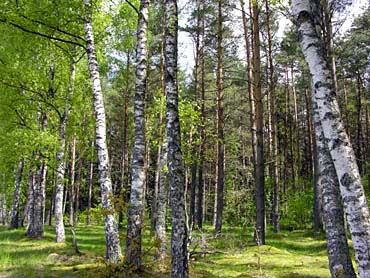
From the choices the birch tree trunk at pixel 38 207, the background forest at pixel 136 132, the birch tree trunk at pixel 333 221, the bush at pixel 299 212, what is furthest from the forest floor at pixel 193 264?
the bush at pixel 299 212

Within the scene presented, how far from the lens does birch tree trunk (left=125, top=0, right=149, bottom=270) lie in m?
8.64

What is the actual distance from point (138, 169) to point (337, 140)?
4864 mm

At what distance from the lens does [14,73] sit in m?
17.0

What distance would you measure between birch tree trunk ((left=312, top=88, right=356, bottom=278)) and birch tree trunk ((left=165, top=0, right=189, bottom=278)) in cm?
236

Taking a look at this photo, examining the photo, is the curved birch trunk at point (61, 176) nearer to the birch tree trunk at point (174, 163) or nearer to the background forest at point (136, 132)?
the background forest at point (136, 132)

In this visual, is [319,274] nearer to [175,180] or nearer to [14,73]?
[175,180]

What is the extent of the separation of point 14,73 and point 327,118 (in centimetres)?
1462

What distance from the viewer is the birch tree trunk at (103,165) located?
Result: 31.6 ft

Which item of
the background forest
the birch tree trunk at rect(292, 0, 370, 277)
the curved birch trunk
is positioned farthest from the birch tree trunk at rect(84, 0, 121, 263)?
the curved birch trunk

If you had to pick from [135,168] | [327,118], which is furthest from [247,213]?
[327,118]

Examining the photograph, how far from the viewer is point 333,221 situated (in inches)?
268

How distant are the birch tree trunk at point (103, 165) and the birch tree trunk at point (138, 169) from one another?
539 millimetres

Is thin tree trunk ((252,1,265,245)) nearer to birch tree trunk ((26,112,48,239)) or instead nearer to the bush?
birch tree trunk ((26,112,48,239))

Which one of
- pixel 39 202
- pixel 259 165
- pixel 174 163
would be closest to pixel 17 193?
pixel 39 202
